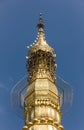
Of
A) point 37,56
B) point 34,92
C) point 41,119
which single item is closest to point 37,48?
point 37,56

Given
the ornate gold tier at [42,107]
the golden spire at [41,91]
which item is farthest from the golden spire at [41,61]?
the ornate gold tier at [42,107]

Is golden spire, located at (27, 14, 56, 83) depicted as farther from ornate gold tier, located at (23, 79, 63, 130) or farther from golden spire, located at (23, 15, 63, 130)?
ornate gold tier, located at (23, 79, 63, 130)

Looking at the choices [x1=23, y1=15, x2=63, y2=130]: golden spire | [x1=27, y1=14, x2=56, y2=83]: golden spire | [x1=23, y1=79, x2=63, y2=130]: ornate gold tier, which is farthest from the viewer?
[x1=27, y1=14, x2=56, y2=83]: golden spire

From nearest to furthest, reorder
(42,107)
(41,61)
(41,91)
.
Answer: (42,107)
(41,91)
(41,61)

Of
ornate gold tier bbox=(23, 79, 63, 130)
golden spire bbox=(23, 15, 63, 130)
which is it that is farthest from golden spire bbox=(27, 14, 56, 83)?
ornate gold tier bbox=(23, 79, 63, 130)

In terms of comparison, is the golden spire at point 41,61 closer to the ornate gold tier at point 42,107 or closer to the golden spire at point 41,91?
the golden spire at point 41,91

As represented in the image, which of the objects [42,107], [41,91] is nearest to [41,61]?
[41,91]

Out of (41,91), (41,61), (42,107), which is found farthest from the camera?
(41,61)

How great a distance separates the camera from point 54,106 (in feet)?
96.4

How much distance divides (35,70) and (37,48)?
184 cm

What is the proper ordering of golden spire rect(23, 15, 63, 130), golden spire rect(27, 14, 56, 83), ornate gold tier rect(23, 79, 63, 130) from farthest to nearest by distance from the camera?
golden spire rect(27, 14, 56, 83) → golden spire rect(23, 15, 63, 130) → ornate gold tier rect(23, 79, 63, 130)

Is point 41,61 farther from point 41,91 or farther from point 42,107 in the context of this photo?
point 42,107

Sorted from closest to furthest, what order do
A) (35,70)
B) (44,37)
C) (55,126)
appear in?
(55,126)
(35,70)
(44,37)

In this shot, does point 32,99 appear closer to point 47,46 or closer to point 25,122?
point 25,122
